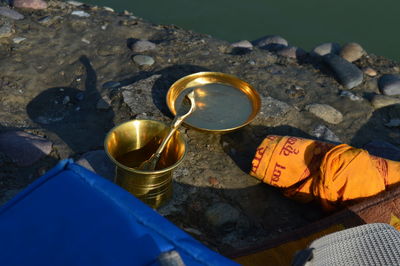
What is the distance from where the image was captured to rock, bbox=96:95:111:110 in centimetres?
353

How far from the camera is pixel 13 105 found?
3539 millimetres

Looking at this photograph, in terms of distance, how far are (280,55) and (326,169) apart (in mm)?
2143

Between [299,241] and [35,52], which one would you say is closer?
[299,241]

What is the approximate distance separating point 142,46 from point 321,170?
2226mm

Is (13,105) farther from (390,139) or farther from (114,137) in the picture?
(390,139)

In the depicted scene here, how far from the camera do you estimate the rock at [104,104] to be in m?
3.53

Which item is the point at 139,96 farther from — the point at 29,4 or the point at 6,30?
the point at 29,4

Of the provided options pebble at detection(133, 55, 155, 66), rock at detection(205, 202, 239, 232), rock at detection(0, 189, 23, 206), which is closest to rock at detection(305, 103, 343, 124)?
rock at detection(205, 202, 239, 232)

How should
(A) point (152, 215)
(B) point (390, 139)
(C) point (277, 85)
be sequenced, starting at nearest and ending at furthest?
(A) point (152, 215), (B) point (390, 139), (C) point (277, 85)

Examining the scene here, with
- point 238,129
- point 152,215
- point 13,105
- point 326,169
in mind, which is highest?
point 152,215

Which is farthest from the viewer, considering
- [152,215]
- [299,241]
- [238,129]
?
[238,129]

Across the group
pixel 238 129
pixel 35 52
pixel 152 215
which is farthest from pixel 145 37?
pixel 152 215

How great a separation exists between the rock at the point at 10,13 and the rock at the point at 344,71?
9.90ft

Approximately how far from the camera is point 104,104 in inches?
139
